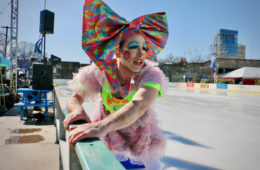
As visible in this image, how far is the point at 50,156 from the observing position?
2748mm

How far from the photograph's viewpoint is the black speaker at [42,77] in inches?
201

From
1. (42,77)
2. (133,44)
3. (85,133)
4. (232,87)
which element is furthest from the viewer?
(232,87)

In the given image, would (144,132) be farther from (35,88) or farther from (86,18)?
(35,88)

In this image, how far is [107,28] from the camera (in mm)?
1063

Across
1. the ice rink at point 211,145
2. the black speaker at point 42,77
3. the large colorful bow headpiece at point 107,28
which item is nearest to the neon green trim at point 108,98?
the large colorful bow headpiece at point 107,28

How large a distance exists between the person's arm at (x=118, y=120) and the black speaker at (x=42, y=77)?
4930 mm

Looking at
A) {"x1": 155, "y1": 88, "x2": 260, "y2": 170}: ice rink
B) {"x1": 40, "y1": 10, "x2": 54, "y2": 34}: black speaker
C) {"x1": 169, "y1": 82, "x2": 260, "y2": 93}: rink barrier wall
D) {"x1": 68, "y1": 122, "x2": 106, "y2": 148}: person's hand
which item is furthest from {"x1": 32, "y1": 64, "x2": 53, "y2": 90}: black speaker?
{"x1": 169, "y1": 82, "x2": 260, "y2": 93}: rink barrier wall

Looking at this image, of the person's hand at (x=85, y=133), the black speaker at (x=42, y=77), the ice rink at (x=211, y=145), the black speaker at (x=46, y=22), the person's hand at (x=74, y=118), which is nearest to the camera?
the person's hand at (x=85, y=133)

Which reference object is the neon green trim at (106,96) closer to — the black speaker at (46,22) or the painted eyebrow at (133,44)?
the painted eyebrow at (133,44)

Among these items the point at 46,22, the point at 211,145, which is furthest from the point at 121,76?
the point at 46,22

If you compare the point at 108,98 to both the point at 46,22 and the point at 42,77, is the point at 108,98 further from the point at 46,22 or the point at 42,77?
the point at 46,22

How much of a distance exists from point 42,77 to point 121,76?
15.4ft

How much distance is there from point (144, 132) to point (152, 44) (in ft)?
1.83

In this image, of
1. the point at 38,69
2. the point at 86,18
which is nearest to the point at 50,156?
the point at 86,18
